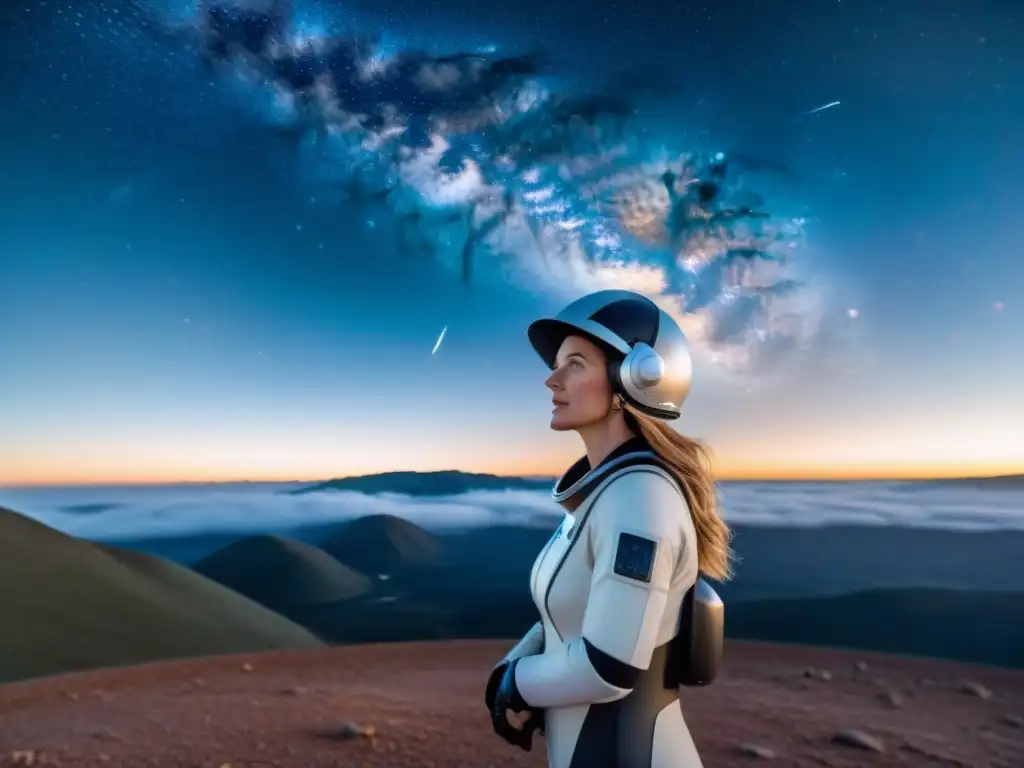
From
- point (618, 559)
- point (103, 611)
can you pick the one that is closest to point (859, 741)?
point (618, 559)

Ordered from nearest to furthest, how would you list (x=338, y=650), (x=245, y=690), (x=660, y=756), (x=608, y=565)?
(x=608, y=565)
(x=660, y=756)
(x=245, y=690)
(x=338, y=650)

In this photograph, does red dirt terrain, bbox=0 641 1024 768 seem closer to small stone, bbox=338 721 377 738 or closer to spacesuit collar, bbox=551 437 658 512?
small stone, bbox=338 721 377 738

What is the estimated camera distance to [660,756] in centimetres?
214

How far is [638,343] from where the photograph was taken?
7.88 ft

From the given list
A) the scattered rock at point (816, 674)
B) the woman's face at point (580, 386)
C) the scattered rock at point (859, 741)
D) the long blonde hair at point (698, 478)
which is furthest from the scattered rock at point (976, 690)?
the woman's face at point (580, 386)

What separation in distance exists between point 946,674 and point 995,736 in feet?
12.8

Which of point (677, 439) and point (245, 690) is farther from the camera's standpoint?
point (245, 690)

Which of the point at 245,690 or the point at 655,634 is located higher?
the point at 655,634

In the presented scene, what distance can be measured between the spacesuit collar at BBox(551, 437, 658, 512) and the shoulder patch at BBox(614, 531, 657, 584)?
265 millimetres

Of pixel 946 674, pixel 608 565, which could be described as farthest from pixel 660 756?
pixel 946 674

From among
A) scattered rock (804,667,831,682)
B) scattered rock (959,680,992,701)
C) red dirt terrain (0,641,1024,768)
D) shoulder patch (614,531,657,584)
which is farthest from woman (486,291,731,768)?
scattered rock (959,680,992,701)

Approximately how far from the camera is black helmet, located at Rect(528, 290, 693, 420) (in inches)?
92.1

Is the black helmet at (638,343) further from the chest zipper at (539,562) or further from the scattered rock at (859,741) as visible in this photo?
the scattered rock at (859,741)

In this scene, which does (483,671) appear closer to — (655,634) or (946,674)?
(946,674)
